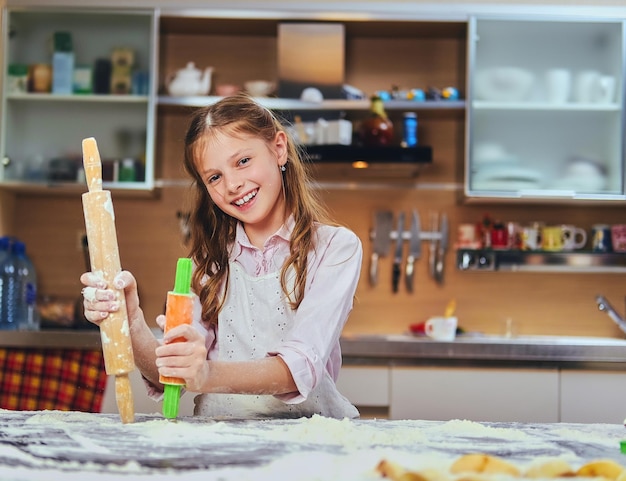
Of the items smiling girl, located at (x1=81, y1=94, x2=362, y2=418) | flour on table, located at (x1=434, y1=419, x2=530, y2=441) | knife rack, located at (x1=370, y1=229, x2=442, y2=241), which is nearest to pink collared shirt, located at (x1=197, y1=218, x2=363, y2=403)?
smiling girl, located at (x1=81, y1=94, x2=362, y2=418)

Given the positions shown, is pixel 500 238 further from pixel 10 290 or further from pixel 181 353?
pixel 181 353

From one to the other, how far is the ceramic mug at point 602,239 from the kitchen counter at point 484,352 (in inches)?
20.9

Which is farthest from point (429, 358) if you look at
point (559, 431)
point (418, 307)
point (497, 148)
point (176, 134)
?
point (559, 431)

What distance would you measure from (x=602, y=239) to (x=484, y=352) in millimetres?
797

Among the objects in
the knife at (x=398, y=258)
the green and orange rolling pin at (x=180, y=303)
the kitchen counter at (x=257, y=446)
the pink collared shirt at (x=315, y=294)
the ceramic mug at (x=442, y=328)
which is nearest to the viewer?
the kitchen counter at (x=257, y=446)

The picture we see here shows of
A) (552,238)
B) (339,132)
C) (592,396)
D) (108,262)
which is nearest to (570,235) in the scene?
(552,238)

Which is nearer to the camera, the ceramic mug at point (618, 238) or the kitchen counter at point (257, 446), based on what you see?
the kitchen counter at point (257, 446)

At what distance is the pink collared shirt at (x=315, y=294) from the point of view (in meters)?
1.38

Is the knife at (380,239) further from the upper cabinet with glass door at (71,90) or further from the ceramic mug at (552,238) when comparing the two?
the upper cabinet with glass door at (71,90)

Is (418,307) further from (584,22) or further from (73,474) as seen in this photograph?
(73,474)

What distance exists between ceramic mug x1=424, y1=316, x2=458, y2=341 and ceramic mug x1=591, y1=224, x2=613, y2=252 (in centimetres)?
67

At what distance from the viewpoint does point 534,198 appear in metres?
3.24

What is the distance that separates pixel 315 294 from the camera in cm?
150

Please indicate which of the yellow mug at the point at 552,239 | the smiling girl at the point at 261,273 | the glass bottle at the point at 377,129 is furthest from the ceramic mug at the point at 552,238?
the smiling girl at the point at 261,273
